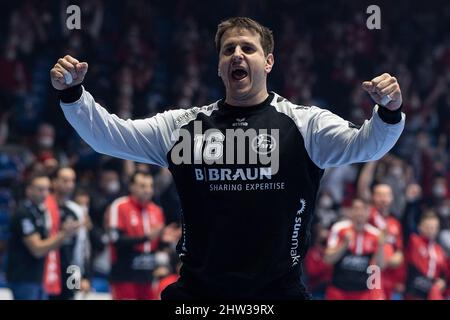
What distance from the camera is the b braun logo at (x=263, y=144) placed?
12.5 feet

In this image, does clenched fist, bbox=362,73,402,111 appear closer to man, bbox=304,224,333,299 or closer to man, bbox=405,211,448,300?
man, bbox=304,224,333,299

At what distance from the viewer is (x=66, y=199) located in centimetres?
895

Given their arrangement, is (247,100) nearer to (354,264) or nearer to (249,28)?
(249,28)

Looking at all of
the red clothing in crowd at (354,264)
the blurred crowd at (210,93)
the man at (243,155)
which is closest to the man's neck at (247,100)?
the man at (243,155)

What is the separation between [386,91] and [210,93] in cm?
1204

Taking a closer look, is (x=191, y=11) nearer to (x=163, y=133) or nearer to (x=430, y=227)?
(x=430, y=227)

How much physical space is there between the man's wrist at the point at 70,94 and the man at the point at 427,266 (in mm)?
7538

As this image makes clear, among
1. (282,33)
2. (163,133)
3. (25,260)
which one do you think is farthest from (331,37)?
(163,133)

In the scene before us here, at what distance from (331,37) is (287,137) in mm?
14728

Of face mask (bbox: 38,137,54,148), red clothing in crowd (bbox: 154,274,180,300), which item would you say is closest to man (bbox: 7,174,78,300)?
red clothing in crowd (bbox: 154,274,180,300)

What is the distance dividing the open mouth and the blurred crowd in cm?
552

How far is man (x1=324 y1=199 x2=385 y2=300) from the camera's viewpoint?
927 cm
